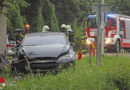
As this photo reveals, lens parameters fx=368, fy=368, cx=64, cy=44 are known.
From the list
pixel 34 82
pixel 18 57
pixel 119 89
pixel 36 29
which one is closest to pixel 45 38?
pixel 18 57

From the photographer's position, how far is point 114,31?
27797 millimetres

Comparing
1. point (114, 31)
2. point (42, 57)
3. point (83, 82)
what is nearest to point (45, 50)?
point (42, 57)

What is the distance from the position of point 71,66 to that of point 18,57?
1933 mm

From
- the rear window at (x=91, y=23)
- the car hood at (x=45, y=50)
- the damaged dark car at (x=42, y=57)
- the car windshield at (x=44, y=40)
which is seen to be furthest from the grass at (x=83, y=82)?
the rear window at (x=91, y=23)

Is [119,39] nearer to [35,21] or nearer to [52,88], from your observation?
[35,21]

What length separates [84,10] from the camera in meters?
68.6

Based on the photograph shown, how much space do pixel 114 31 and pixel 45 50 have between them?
56.7ft

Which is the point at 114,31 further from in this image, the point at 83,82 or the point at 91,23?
the point at 83,82

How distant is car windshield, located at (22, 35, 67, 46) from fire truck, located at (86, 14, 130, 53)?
44.5 ft

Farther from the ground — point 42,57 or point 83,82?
point 42,57

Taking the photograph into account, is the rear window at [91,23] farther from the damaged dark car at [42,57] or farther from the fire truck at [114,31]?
the damaged dark car at [42,57]

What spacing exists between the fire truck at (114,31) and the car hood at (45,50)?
1489 cm

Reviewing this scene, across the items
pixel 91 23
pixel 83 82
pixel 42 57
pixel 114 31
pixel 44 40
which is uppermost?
pixel 91 23

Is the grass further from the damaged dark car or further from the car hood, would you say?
the car hood
